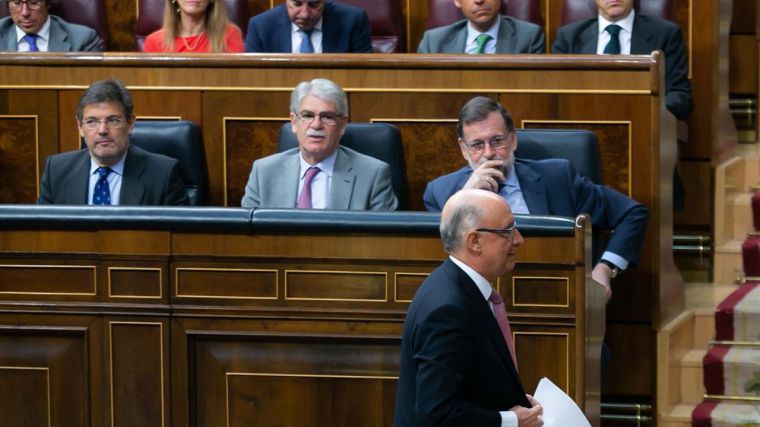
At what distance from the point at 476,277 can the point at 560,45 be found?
1.90 metres

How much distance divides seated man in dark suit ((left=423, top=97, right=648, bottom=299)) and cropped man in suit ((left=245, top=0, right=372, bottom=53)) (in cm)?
91

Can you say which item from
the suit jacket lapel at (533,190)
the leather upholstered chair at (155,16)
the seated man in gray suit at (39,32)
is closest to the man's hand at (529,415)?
the suit jacket lapel at (533,190)

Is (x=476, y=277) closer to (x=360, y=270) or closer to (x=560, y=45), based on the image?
(x=360, y=270)

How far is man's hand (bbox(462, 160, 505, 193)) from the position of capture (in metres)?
2.80

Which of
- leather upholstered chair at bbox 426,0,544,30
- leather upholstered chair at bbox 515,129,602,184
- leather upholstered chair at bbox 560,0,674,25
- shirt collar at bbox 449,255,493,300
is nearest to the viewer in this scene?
shirt collar at bbox 449,255,493,300

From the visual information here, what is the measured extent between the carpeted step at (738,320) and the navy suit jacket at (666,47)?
20.2 inches

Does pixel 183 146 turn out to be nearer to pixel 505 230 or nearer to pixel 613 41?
pixel 613 41

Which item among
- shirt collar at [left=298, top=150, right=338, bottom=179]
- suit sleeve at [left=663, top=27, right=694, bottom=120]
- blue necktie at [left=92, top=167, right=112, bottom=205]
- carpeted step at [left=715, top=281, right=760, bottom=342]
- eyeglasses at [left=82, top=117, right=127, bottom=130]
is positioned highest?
suit sleeve at [left=663, top=27, right=694, bottom=120]

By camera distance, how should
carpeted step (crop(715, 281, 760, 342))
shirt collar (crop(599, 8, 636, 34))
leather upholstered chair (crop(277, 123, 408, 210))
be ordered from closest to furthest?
1. leather upholstered chair (crop(277, 123, 408, 210))
2. carpeted step (crop(715, 281, 760, 342))
3. shirt collar (crop(599, 8, 636, 34))

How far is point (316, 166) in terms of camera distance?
307 centimetres

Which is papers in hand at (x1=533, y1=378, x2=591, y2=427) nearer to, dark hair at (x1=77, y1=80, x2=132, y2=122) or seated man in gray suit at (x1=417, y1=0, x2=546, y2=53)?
dark hair at (x1=77, y1=80, x2=132, y2=122)

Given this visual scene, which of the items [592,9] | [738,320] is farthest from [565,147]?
[592,9]

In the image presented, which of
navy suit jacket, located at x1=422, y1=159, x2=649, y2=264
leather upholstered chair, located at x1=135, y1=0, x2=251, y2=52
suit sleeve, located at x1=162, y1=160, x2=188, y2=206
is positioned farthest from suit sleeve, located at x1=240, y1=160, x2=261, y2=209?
leather upholstered chair, located at x1=135, y1=0, x2=251, y2=52

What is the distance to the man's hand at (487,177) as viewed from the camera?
2.80 m
